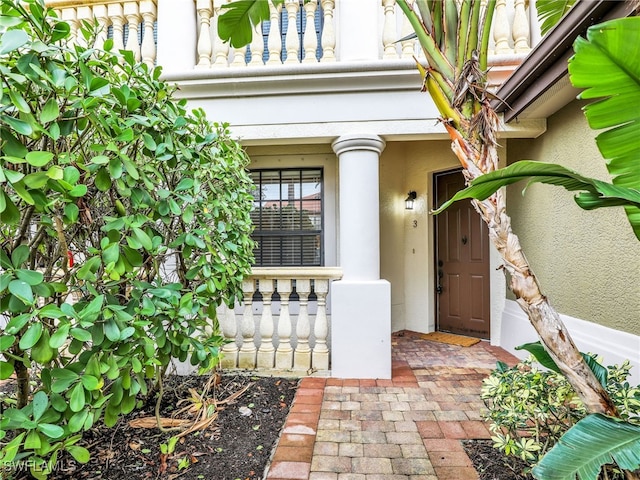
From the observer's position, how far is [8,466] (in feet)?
4.94

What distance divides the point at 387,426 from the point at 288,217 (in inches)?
140

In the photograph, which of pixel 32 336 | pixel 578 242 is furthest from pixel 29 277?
pixel 578 242

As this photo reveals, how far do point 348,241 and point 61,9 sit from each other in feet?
16.0

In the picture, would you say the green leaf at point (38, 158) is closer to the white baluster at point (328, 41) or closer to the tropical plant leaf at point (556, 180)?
the tropical plant leaf at point (556, 180)

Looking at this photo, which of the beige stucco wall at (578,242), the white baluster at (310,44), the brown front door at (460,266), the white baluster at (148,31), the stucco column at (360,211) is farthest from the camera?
the brown front door at (460,266)

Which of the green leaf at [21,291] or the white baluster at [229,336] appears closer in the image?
the green leaf at [21,291]

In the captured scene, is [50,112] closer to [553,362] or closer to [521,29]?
[553,362]

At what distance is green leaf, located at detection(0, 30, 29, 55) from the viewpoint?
3.56 ft

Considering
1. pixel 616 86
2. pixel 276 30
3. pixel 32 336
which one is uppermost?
pixel 276 30

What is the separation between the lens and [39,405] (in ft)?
4.48

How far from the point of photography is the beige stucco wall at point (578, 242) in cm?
264

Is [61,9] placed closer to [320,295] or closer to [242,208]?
[242,208]

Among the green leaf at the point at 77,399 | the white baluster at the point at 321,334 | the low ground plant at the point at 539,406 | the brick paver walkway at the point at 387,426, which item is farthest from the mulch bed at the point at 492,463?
the green leaf at the point at 77,399

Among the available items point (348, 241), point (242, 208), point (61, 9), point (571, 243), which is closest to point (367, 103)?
point (348, 241)
